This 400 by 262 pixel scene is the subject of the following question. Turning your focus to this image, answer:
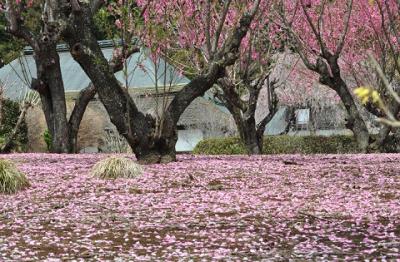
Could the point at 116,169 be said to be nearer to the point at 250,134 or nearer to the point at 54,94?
the point at 250,134

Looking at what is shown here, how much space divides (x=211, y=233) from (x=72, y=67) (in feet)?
87.2

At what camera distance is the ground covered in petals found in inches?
185

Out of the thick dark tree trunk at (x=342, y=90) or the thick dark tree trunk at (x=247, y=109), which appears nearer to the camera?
the thick dark tree trunk at (x=342, y=90)

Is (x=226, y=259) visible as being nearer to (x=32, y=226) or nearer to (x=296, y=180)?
(x=32, y=226)

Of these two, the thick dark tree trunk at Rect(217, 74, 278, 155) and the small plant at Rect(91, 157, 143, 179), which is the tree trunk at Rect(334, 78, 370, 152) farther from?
the small plant at Rect(91, 157, 143, 179)

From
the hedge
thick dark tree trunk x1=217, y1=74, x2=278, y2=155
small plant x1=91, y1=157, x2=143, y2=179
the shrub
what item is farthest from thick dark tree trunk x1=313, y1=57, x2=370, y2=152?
the shrub

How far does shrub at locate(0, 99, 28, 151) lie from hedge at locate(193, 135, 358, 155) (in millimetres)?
6926

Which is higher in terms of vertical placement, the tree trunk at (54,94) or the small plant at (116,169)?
the tree trunk at (54,94)

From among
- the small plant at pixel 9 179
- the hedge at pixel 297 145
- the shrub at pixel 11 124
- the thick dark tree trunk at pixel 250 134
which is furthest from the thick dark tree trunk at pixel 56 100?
the small plant at pixel 9 179

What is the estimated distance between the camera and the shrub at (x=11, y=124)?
22984mm

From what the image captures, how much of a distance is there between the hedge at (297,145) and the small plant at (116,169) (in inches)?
426

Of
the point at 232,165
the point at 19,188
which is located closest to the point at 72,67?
the point at 232,165

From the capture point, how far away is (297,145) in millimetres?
20578

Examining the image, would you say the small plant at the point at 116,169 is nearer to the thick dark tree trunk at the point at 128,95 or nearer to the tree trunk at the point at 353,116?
the thick dark tree trunk at the point at 128,95
